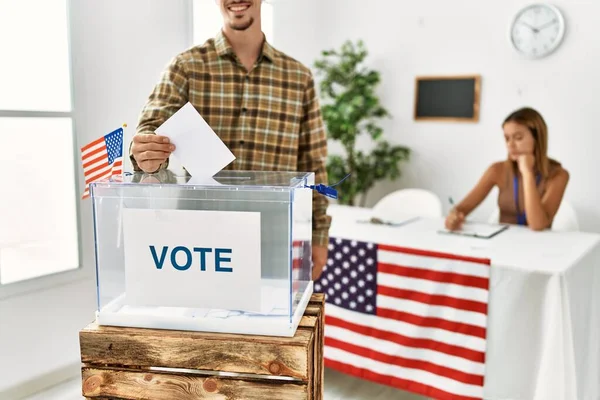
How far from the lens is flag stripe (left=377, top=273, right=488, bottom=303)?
195 cm

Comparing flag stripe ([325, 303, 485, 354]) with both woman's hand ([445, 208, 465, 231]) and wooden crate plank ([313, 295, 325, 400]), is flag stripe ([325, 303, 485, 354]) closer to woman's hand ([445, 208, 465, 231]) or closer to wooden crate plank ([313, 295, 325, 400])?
woman's hand ([445, 208, 465, 231])

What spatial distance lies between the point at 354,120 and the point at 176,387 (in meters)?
3.37

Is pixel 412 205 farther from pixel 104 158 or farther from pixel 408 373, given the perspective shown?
pixel 104 158

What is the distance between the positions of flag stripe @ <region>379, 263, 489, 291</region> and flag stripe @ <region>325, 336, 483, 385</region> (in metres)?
0.31

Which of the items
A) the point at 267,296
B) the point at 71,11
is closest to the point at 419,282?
the point at 267,296

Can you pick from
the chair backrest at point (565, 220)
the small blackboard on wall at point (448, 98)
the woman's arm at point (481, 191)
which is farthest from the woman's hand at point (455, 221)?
the small blackboard on wall at point (448, 98)

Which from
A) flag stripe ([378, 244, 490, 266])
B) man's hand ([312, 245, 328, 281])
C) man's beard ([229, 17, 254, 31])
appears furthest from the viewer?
flag stripe ([378, 244, 490, 266])

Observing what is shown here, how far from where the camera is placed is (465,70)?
3.92m

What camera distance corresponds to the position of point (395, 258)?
7.03 feet

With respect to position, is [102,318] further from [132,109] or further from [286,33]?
[286,33]

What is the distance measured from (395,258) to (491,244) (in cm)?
40

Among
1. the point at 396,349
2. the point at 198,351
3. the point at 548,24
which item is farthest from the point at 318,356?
the point at 548,24

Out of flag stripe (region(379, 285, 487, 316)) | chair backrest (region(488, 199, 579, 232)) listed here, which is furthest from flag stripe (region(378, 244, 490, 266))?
chair backrest (region(488, 199, 579, 232))

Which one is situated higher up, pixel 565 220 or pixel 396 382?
pixel 565 220
